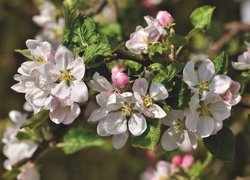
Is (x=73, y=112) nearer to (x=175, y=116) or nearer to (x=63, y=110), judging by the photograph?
(x=63, y=110)

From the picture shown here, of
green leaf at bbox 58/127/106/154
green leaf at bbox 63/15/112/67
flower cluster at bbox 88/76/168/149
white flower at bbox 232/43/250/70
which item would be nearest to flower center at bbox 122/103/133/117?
flower cluster at bbox 88/76/168/149

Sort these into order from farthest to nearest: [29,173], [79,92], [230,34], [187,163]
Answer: [230,34]
[187,163]
[29,173]
[79,92]

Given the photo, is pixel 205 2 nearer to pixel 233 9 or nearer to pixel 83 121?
pixel 233 9

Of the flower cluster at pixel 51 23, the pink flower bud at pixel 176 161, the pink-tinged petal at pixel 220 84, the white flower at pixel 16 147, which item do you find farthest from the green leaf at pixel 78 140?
the pink-tinged petal at pixel 220 84

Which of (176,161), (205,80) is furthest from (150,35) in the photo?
(176,161)

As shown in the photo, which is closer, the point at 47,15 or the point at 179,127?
the point at 179,127

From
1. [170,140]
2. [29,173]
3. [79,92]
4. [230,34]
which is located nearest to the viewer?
[79,92]

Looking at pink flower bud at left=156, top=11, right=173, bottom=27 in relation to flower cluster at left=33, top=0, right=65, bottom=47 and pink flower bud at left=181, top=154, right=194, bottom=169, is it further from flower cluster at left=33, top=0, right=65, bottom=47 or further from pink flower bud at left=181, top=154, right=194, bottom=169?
flower cluster at left=33, top=0, right=65, bottom=47

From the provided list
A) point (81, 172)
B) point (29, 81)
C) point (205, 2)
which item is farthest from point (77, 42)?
point (81, 172)
